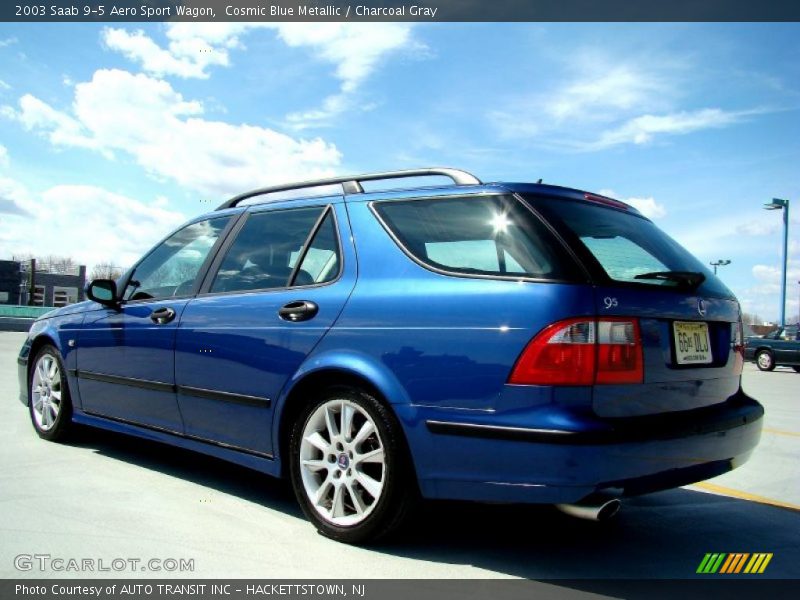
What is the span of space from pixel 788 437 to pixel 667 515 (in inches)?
140

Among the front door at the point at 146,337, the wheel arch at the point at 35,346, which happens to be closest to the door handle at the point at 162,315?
the front door at the point at 146,337

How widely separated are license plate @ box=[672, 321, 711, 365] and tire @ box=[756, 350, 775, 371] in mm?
20803

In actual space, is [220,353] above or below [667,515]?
above

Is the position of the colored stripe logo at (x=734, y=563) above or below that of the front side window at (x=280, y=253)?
below

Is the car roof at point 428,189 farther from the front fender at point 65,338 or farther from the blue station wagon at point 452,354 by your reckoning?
the front fender at point 65,338

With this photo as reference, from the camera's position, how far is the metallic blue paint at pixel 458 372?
2678 mm

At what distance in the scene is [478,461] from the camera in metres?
2.79

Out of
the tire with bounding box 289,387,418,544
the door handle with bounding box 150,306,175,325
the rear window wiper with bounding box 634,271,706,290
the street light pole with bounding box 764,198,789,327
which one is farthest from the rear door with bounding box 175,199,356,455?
the street light pole with bounding box 764,198,789,327

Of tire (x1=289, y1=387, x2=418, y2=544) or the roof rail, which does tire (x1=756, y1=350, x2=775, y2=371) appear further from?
tire (x1=289, y1=387, x2=418, y2=544)

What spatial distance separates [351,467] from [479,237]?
1.18m

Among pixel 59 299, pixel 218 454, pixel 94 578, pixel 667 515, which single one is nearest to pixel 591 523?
pixel 667 515

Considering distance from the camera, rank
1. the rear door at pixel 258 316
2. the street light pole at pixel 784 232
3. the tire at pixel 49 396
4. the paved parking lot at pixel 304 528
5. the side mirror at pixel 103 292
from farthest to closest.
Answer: the street light pole at pixel 784 232
the tire at pixel 49 396
the side mirror at pixel 103 292
the rear door at pixel 258 316
the paved parking lot at pixel 304 528

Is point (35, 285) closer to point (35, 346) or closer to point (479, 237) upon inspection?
point (35, 346)

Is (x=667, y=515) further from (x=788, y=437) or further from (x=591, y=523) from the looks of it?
(x=788, y=437)
